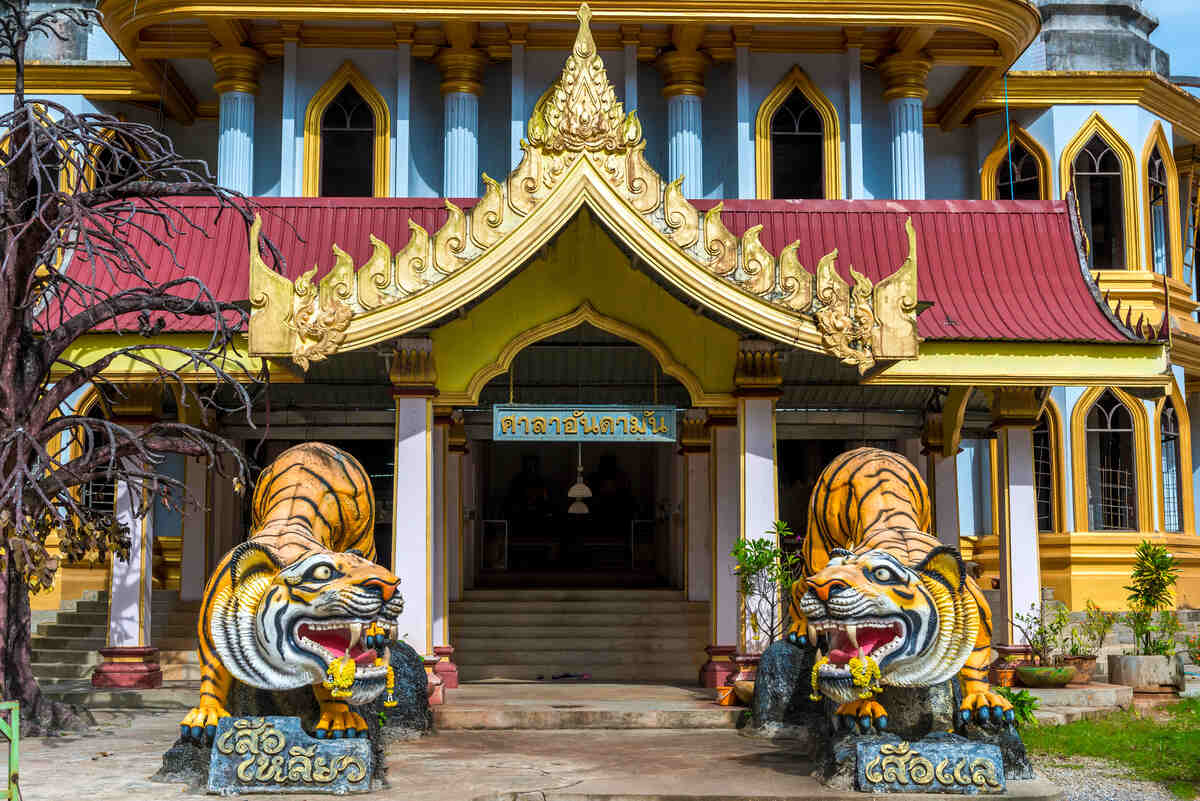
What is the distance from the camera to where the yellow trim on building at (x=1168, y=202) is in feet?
75.6

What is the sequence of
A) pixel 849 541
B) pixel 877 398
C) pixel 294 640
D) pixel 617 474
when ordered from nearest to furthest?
pixel 294 640, pixel 849 541, pixel 877 398, pixel 617 474

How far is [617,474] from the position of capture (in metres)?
29.8

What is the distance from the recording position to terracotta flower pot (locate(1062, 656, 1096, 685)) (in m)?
16.3

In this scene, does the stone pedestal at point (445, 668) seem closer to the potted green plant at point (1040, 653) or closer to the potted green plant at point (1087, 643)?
the potted green plant at point (1040, 653)

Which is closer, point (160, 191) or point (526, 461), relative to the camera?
point (160, 191)

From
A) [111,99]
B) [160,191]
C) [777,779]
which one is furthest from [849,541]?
[111,99]

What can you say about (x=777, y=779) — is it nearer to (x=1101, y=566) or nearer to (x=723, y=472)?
(x=723, y=472)

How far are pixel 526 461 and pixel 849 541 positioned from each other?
18305mm

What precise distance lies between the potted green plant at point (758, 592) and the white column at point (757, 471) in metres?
0.09

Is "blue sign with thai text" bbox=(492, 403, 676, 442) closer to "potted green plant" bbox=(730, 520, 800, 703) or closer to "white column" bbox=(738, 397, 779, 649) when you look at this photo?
"white column" bbox=(738, 397, 779, 649)

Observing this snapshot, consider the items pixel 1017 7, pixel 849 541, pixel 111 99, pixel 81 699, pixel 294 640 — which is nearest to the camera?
pixel 294 640

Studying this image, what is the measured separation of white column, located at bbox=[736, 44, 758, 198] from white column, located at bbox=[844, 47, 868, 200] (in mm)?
1405

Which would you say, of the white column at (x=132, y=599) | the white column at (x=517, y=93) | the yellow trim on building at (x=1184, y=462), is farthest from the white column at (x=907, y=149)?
the white column at (x=132, y=599)

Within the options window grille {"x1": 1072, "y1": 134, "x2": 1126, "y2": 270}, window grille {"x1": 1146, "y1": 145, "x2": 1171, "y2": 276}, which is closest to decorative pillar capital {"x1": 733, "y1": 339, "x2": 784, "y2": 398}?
window grille {"x1": 1072, "y1": 134, "x2": 1126, "y2": 270}
